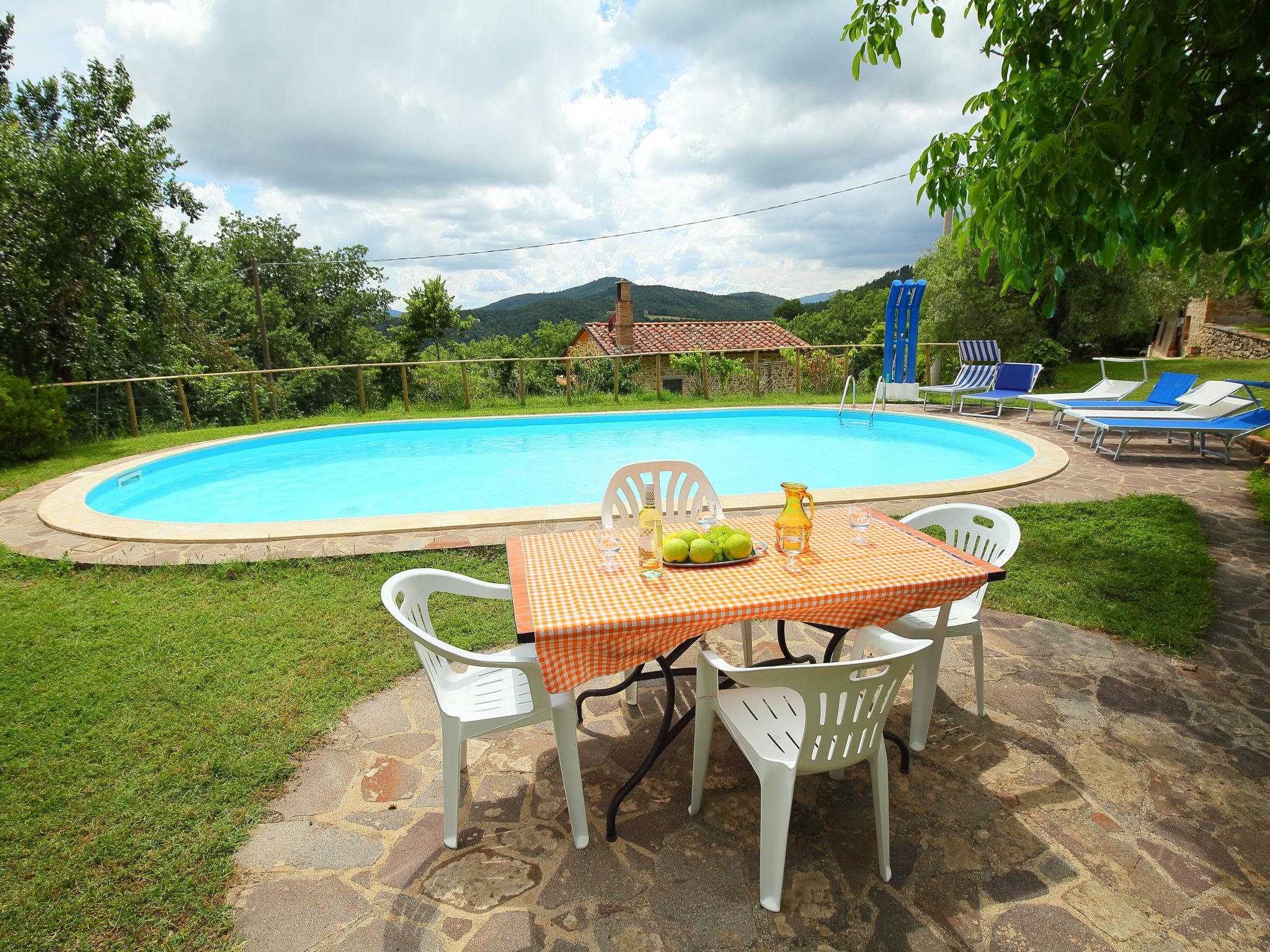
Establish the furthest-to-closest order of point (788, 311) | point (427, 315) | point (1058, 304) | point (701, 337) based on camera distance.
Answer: point (788, 311) → point (427, 315) → point (701, 337) → point (1058, 304)

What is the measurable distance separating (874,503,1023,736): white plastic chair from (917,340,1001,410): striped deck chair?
8214 millimetres

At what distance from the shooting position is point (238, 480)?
26.5 feet

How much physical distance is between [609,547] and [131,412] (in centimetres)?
1011

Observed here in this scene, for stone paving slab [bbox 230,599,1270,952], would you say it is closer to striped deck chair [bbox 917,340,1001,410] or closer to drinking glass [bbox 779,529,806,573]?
drinking glass [bbox 779,529,806,573]

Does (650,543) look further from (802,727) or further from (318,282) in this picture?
(318,282)

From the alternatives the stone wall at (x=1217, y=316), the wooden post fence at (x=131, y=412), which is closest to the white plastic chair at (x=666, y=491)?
the wooden post fence at (x=131, y=412)

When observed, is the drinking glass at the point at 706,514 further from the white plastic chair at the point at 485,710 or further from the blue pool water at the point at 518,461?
the blue pool water at the point at 518,461

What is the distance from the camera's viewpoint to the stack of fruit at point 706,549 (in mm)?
2090

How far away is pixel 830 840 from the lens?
1.87 meters

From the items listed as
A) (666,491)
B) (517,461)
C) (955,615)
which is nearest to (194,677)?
(666,491)

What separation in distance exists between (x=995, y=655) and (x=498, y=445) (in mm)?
8356

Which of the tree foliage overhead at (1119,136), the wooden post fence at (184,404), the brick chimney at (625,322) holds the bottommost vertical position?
the wooden post fence at (184,404)

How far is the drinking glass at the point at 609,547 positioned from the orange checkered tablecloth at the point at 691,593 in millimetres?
22

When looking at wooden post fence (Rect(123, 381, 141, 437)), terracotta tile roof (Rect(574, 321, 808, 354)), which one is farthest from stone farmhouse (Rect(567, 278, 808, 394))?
wooden post fence (Rect(123, 381, 141, 437))
